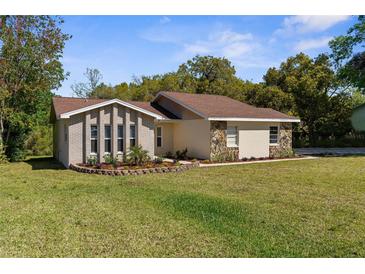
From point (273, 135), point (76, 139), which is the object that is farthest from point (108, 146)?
point (273, 135)

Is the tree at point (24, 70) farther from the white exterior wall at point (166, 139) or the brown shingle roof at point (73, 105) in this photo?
the white exterior wall at point (166, 139)

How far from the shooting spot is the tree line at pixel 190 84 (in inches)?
774

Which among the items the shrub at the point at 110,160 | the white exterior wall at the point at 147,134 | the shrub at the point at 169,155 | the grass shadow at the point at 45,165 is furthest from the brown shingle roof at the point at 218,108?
the grass shadow at the point at 45,165

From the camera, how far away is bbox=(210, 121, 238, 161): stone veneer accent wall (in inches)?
742

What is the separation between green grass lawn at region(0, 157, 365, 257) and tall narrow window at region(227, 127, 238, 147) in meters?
7.14

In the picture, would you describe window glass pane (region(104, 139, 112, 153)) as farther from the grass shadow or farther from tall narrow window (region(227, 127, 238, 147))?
tall narrow window (region(227, 127, 238, 147))

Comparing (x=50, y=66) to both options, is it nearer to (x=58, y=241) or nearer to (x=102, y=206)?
(x=102, y=206)

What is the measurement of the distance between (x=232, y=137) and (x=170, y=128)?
4334 millimetres

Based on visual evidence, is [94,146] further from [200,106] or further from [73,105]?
[200,106]

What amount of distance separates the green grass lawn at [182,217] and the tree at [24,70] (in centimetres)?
907

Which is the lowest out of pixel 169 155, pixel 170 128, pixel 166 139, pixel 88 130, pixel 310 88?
pixel 169 155

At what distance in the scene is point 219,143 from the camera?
19109 millimetres

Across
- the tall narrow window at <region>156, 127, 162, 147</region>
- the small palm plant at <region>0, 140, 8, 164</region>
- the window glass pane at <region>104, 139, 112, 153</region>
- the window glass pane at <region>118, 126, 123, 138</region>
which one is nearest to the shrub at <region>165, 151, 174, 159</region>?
the tall narrow window at <region>156, 127, 162, 147</region>
